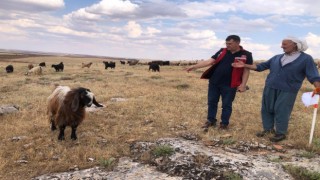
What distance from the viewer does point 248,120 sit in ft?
37.0

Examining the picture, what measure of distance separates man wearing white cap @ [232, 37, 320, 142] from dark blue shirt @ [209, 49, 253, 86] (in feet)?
1.16

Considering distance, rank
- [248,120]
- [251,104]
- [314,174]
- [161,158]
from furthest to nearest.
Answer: [251,104] < [248,120] < [161,158] < [314,174]

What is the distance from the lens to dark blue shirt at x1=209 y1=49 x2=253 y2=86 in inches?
357

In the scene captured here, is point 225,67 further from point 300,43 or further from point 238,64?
point 300,43

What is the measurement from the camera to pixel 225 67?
9227mm

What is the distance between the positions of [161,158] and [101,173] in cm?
121

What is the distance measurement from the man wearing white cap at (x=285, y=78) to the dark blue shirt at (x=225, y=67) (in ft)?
1.16

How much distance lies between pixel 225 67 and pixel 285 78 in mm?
1480

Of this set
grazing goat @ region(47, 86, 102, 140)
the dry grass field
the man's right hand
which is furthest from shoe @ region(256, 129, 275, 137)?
grazing goat @ region(47, 86, 102, 140)

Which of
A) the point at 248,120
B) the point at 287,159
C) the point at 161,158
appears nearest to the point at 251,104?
the point at 248,120

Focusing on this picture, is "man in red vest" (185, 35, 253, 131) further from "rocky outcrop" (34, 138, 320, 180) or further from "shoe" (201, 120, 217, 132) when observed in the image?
"rocky outcrop" (34, 138, 320, 180)

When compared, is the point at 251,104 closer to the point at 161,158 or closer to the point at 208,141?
the point at 208,141

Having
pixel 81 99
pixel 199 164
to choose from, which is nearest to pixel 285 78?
pixel 199 164

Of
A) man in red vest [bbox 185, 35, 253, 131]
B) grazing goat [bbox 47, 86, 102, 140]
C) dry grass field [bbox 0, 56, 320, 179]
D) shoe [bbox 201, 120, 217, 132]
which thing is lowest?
dry grass field [bbox 0, 56, 320, 179]
